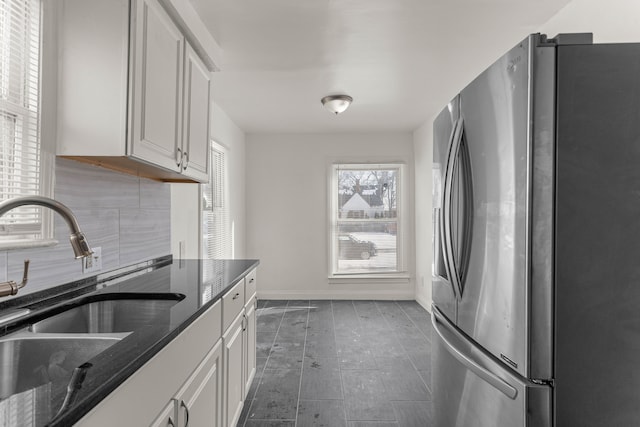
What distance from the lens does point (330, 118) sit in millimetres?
4438

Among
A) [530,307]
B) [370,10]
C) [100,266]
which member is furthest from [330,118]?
[530,307]

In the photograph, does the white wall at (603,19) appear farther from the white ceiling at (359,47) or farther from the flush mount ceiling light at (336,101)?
the flush mount ceiling light at (336,101)

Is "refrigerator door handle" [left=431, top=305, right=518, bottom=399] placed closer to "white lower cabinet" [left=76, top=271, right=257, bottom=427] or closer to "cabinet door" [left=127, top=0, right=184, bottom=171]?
"white lower cabinet" [left=76, top=271, right=257, bottom=427]

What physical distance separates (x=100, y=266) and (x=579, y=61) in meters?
2.11

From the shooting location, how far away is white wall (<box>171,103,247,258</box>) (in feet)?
9.34

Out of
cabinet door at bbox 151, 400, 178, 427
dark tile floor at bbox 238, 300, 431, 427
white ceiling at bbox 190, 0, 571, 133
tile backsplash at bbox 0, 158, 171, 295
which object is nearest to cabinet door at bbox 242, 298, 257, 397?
dark tile floor at bbox 238, 300, 431, 427

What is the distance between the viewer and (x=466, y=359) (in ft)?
4.61

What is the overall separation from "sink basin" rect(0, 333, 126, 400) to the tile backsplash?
292mm

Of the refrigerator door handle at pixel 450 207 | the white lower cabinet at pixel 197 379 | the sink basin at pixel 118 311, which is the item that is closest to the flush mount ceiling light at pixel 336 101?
the white lower cabinet at pixel 197 379

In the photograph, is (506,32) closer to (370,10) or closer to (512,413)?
(370,10)

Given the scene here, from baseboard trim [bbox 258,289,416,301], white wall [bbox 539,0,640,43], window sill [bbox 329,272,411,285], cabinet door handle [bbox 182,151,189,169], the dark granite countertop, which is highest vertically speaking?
white wall [bbox 539,0,640,43]

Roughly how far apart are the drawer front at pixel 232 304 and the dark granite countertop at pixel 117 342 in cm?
7

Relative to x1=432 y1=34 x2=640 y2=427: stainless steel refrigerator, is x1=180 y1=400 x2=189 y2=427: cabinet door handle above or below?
below

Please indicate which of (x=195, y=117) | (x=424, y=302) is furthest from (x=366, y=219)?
(x=195, y=117)
